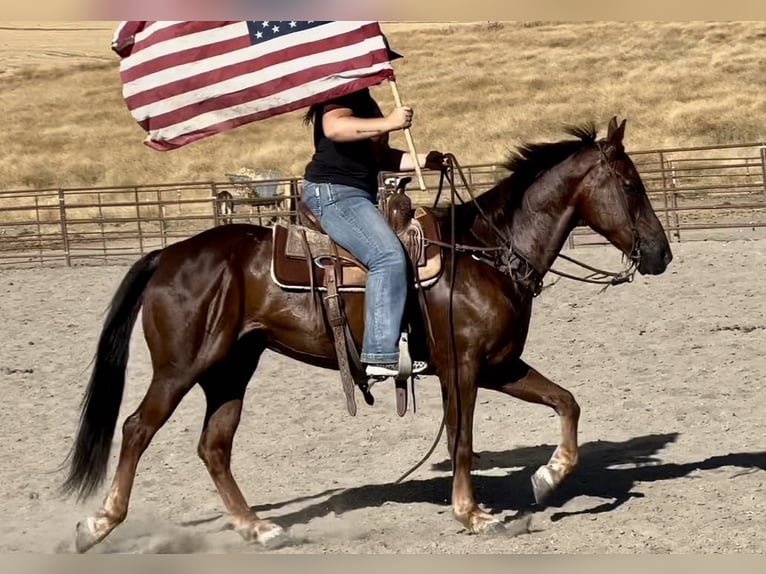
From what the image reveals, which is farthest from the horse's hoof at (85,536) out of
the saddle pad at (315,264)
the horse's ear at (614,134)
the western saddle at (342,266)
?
the horse's ear at (614,134)

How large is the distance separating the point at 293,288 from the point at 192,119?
3.26 ft

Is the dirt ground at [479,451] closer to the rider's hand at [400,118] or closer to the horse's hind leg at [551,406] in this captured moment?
the horse's hind leg at [551,406]

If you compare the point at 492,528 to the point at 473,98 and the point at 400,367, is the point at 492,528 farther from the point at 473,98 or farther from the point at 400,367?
the point at 473,98

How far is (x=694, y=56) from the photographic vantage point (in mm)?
32375

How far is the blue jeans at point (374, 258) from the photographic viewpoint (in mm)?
5410

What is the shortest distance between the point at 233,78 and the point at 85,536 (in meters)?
2.34

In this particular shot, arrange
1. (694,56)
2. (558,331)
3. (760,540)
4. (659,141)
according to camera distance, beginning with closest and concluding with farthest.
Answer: (760,540)
(558,331)
(659,141)
(694,56)

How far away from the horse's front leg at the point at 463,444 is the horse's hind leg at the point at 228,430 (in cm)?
88

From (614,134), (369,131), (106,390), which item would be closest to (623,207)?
(614,134)

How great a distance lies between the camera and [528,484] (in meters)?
6.51

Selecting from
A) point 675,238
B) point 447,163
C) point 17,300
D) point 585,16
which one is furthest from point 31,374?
point 675,238

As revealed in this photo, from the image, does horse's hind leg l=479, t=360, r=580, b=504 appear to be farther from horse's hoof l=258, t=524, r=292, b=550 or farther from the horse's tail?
the horse's tail

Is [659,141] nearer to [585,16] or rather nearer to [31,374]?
[31,374]

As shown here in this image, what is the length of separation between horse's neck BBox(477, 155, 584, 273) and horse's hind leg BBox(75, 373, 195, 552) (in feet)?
5.79
